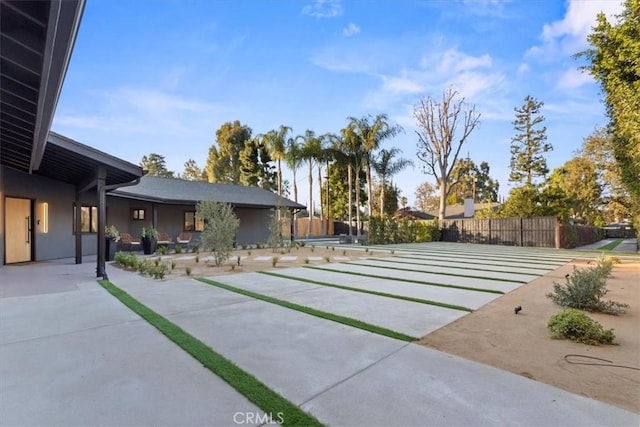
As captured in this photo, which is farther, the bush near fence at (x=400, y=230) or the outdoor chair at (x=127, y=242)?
the bush near fence at (x=400, y=230)

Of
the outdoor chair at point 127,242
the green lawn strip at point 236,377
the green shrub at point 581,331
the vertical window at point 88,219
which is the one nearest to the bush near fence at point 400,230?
the outdoor chair at point 127,242

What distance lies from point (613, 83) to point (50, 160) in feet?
49.4

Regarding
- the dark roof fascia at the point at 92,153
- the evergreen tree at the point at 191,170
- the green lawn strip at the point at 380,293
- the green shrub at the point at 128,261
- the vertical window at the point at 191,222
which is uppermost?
the evergreen tree at the point at 191,170

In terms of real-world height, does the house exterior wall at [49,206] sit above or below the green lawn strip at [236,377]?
above

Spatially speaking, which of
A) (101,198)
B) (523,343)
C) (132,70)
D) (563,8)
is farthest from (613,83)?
(132,70)

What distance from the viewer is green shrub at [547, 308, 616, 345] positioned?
10.8ft

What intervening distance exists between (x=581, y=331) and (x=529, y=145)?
38045mm

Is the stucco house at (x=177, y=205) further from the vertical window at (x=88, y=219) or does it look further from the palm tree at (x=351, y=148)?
the palm tree at (x=351, y=148)

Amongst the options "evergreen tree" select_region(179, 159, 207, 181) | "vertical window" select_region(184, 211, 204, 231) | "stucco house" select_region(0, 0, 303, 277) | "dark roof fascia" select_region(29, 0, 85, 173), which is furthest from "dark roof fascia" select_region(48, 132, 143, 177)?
"evergreen tree" select_region(179, 159, 207, 181)

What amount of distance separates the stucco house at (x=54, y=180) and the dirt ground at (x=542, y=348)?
4328 millimetres

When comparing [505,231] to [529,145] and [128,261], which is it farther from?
[529,145]

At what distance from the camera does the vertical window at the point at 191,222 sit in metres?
17.1

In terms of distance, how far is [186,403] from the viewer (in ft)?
6.89

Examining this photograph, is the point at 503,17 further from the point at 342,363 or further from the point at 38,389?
the point at 38,389
